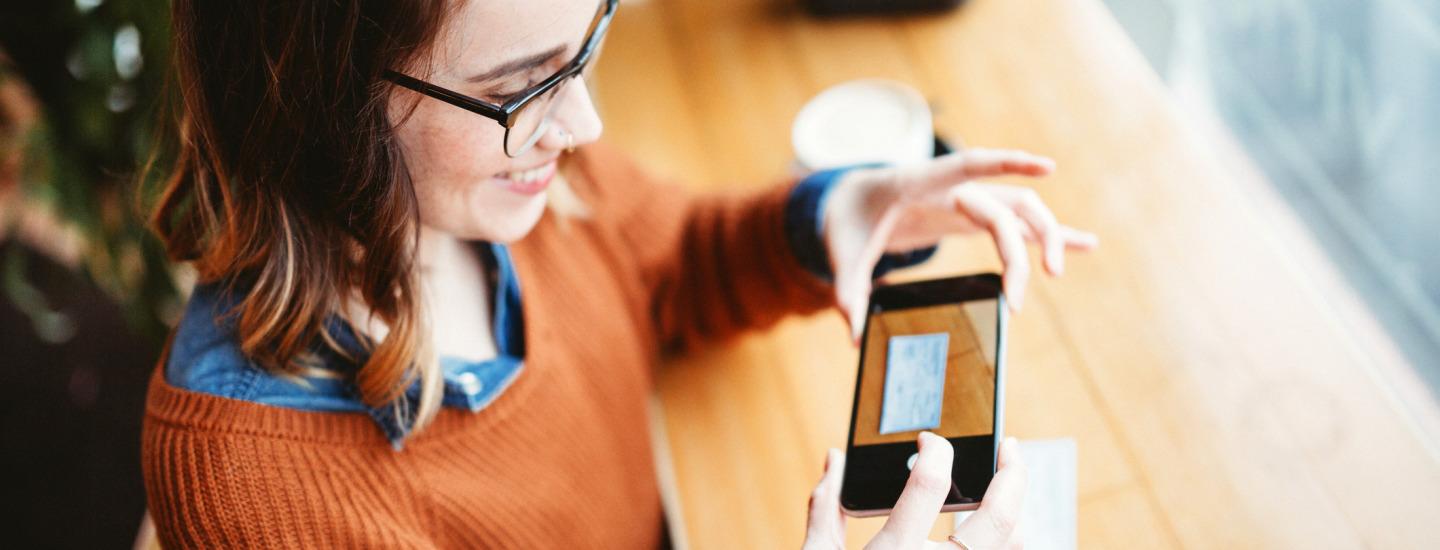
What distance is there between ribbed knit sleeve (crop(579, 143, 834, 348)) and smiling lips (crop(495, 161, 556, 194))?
203mm

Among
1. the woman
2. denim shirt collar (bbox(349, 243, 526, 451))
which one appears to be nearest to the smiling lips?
the woman

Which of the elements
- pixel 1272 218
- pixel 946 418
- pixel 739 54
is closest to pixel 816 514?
pixel 946 418

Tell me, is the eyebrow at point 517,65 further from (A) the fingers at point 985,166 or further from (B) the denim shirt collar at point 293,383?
(A) the fingers at point 985,166

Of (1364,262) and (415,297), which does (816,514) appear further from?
(1364,262)

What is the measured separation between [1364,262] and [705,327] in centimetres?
59

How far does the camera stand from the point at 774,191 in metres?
0.93

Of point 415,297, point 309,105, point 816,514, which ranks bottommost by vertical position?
point 816,514

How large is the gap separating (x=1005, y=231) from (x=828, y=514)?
26 cm

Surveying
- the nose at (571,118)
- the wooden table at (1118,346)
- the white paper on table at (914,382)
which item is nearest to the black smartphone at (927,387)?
the white paper on table at (914,382)

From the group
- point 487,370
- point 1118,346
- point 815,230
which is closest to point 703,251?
point 815,230

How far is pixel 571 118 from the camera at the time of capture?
0.67m

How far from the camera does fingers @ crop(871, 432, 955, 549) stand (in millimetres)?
565

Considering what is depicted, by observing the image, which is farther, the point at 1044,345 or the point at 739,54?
the point at 739,54

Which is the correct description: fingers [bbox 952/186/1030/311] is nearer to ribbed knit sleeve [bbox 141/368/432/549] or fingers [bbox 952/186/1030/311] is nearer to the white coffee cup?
the white coffee cup
